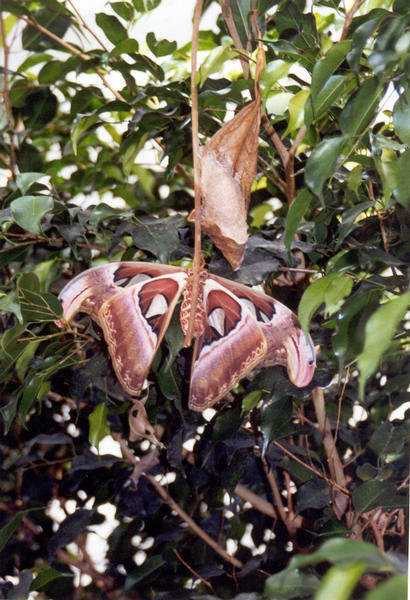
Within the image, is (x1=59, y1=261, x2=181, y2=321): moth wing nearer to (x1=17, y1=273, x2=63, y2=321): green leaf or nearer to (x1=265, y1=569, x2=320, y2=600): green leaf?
(x1=17, y1=273, x2=63, y2=321): green leaf

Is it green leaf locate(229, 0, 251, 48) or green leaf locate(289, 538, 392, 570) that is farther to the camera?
green leaf locate(229, 0, 251, 48)

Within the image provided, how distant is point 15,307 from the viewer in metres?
0.49

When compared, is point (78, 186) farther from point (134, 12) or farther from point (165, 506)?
point (165, 506)

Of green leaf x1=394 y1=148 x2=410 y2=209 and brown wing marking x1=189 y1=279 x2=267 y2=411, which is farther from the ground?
green leaf x1=394 y1=148 x2=410 y2=209

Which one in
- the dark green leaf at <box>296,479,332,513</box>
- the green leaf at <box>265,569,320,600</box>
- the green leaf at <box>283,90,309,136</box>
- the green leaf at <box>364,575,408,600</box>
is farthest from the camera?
the dark green leaf at <box>296,479,332,513</box>

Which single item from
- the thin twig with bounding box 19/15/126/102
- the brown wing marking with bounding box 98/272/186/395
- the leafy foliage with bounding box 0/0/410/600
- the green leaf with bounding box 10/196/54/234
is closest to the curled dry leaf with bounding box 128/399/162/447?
the leafy foliage with bounding box 0/0/410/600

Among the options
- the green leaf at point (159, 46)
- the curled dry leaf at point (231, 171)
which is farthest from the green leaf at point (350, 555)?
the green leaf at point (159, 46)

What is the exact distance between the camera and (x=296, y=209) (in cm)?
42

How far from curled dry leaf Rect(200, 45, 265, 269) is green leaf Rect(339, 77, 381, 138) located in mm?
87

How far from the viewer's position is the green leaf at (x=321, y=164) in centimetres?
39

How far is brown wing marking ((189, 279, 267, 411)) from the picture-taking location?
0.50 meters

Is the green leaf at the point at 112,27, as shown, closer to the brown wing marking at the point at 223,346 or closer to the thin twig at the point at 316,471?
the brown wing marking at the point at 223,346

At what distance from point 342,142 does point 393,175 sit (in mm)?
57

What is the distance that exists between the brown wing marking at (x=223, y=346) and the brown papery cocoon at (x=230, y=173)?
0.06 metres
